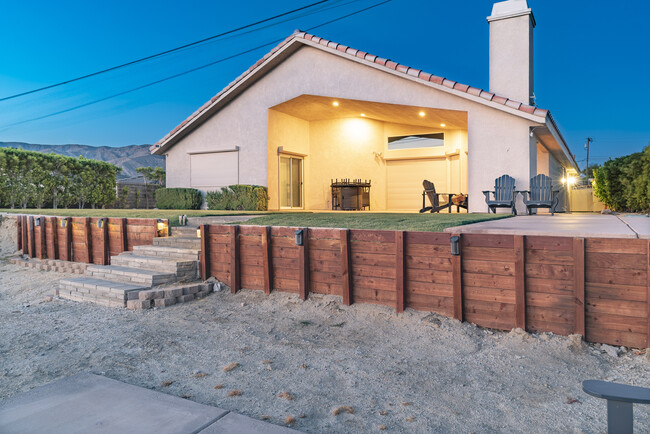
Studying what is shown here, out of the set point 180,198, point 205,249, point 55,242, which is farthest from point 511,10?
point 55,242

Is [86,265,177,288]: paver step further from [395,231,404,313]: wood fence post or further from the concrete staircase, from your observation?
[395,231,404,313]: wood fence post

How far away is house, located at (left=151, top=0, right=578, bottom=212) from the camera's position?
1075 centimetres

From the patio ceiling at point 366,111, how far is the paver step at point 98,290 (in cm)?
884

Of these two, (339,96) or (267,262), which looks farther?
Answer: (339,96)

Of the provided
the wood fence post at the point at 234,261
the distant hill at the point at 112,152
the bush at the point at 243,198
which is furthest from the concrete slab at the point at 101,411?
the distant hill at the point at 112,152

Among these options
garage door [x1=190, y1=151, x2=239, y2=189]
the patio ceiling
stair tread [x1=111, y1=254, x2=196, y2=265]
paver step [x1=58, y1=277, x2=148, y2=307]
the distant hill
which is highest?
the distant hill

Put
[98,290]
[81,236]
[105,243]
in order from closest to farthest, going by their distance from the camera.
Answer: [98,290], [105,243], [81,236]

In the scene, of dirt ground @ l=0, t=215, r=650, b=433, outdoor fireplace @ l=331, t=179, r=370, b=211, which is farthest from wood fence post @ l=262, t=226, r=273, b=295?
outdoor fireplace @ l=331, t=179, r=370, b=211

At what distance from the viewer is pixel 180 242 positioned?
24.2 ft

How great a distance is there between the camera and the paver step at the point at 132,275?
6.29m

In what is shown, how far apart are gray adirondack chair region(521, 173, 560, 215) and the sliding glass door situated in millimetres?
8137

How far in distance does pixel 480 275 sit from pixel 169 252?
5185 mm

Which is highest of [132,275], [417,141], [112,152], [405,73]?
[112,152]

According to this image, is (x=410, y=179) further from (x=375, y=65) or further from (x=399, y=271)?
(x=399, y=271)
